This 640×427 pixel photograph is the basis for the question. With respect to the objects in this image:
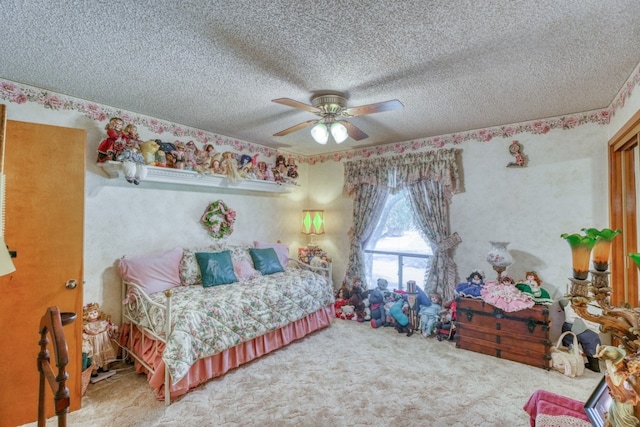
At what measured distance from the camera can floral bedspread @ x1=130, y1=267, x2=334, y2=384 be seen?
7.72 feet

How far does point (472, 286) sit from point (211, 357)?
112 inches

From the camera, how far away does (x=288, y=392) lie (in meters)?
2.45

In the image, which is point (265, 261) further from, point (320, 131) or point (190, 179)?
point (320, 131)

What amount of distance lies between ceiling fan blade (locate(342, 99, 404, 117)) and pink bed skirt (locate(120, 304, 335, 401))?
238cm

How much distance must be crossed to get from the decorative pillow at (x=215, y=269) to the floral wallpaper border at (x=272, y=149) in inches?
58.7

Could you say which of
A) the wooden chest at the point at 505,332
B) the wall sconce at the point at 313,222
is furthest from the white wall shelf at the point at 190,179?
the wooden chest at the point at 505,332

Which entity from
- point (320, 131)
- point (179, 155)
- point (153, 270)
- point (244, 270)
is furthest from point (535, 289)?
point (179, 155)

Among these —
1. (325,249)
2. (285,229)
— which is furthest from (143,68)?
(325,249)

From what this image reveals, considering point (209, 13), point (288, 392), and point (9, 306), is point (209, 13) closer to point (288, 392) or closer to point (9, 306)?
point (9, 306)

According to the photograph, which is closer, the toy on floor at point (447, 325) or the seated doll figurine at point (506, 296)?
the seated doll figurine at point (506, 296)

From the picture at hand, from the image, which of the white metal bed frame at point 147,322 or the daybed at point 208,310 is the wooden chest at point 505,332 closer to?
the daybed at point 208,310

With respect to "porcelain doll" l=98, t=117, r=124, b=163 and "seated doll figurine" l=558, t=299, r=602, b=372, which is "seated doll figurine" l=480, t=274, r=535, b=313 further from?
"porcelain doll" l=98, t=117, r=124, b=163

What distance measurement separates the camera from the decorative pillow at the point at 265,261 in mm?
3900

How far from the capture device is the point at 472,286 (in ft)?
11.2
